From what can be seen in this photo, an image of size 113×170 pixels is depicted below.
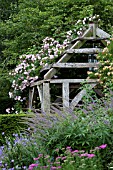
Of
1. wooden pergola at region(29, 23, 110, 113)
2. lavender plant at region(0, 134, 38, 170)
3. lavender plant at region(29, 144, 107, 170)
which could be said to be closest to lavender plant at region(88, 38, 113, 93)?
wooden pergola at region(29, 23, 110, 113)

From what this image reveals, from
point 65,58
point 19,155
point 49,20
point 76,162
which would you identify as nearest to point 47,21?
point 49,20

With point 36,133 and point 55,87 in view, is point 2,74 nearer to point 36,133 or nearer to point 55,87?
point 55,87

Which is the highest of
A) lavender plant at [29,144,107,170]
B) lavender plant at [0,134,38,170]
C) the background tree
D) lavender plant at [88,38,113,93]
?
the background tree

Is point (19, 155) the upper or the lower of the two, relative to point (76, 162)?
lower

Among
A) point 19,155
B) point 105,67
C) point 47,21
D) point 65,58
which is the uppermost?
point 47,21

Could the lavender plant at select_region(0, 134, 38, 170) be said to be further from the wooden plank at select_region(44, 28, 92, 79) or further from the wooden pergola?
the wooden plank at select_region(44, 28, 92, 79)

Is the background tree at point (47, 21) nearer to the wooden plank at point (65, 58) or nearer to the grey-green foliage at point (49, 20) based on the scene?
the grey-green foliage at point (49, 20)

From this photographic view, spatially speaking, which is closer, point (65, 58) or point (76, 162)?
point (76, 162)

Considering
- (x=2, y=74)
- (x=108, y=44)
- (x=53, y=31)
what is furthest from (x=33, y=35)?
(x=108, y=44)

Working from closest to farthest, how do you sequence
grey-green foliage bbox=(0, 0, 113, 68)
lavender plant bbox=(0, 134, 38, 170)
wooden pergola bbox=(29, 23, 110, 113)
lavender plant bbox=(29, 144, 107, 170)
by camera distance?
lavender plant bbox=(29, 144, 107, 170), lavender plant bbox=(0, 134, 38, 170), wooden pergola bbox=(29, 23, 110, 113), grey-green foliage bbox=(0, 0, 113, 68)

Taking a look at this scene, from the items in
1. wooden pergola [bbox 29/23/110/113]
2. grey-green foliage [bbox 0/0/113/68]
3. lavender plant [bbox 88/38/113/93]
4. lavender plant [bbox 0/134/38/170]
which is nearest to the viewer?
lavender plant [bbox 0/134/38/170]

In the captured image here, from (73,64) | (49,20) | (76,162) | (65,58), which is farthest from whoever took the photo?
(49,20)

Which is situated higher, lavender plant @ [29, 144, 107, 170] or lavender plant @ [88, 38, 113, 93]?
lavender plant @ [88, 38, 113, 93]

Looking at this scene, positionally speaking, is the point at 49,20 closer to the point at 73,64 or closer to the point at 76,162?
the point at 73,64
